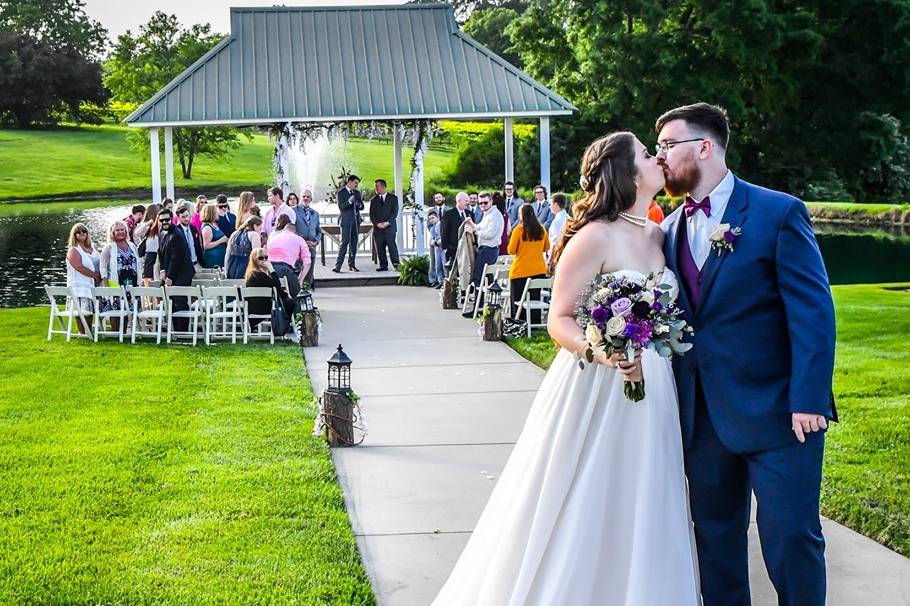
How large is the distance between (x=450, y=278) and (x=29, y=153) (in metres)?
69.9

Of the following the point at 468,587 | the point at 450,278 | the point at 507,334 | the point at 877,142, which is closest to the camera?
the point at 468,587

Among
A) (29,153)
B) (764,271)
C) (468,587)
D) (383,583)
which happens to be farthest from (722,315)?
(29,153)

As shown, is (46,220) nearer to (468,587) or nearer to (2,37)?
(2,37)

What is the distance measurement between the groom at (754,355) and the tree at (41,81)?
84.9 m

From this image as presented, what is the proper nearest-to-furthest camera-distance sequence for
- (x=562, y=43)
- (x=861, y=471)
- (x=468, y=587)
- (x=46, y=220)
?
(x=468, y=587), (x=861, y=471), (x=562, y=43), (x=46, y=220)

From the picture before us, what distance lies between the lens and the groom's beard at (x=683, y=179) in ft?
15.9

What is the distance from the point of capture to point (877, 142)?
4622 centimetres

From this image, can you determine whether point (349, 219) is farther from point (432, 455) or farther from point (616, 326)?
point (616, 326)

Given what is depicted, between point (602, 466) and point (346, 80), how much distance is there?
73.3ft

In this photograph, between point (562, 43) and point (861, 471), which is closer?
point (861, 471)

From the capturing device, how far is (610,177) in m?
4.95

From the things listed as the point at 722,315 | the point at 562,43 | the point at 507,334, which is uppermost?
the point at 562,43

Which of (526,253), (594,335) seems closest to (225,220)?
(526,253)

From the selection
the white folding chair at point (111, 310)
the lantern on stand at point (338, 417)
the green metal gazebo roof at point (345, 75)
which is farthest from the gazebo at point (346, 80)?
the lantern on stand at point (338, 417)
